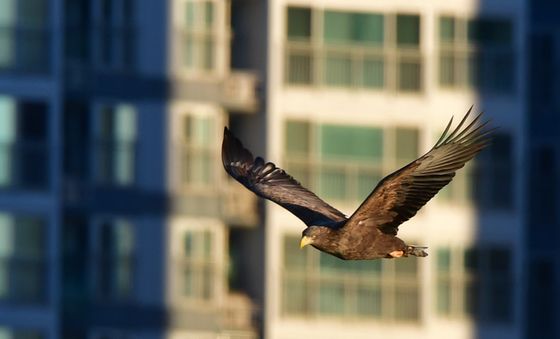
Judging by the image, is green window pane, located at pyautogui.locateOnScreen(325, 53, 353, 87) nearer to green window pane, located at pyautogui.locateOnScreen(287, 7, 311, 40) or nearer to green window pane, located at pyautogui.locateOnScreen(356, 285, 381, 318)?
green window pane, located at pyautogui.locateOnScreen(287, 7, 311, 40)

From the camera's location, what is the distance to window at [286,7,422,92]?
66812 millimetres

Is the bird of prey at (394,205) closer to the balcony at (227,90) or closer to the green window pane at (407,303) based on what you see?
the green window pane at (407,303)

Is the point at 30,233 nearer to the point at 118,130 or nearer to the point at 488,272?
the point at 118,130

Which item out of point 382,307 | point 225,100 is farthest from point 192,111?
point 382,307

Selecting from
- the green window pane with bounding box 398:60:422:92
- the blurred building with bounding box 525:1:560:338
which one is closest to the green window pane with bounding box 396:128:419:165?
the green window pane with bounding box 398:60:422:92

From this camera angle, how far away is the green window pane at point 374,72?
222 ft

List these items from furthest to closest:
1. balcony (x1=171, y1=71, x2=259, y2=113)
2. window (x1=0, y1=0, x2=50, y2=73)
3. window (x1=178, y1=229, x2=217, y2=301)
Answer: balcony (x1=171, y1=71, x2=259, y2=113) < window (x1=178, y1=229, x2=217, y2=301) < window (x1=0, y1=0, x2=50, y2=73)

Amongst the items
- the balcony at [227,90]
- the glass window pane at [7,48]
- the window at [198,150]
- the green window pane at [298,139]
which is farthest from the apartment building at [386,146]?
the glass window pane at [7,48]

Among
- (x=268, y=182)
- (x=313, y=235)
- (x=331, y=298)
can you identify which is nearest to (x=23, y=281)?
(x=331, y=298)

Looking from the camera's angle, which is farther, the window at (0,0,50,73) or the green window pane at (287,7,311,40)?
the window at (0,0,50,73)

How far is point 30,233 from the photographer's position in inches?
2635

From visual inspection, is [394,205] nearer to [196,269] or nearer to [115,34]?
[196,269]

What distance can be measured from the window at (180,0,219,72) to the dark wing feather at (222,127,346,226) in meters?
22.6

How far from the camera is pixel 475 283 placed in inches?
2689
